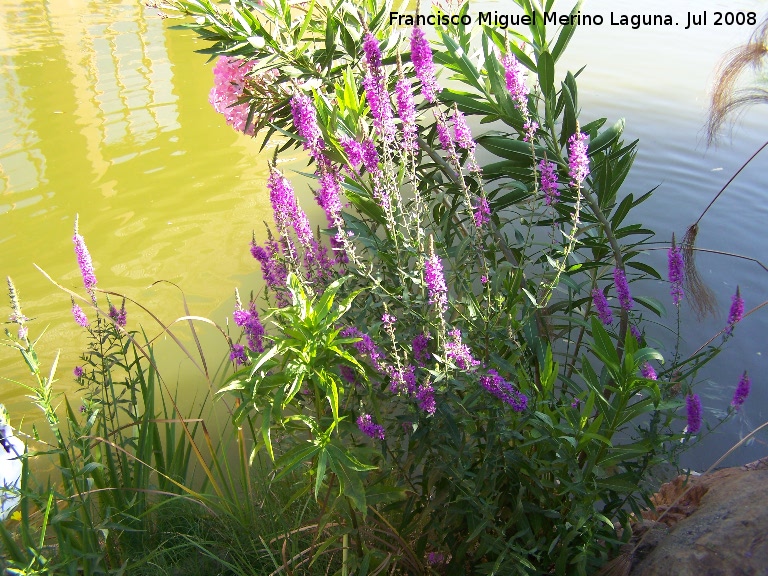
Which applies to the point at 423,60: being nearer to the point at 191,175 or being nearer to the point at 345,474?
the point at 345,474

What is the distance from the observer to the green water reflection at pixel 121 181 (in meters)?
3.72

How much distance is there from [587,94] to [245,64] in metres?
3.60

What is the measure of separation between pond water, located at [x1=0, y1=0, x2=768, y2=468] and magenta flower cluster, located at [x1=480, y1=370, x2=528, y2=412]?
1576mm

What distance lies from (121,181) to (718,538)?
173 inches

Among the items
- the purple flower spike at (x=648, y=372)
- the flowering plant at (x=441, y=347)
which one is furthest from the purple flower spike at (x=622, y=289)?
the purple flower spike at (x=648, y=372)

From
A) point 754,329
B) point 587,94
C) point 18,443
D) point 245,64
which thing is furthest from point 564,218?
point 587,94

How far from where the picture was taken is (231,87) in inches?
90.1

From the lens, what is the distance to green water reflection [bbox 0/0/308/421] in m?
3.72

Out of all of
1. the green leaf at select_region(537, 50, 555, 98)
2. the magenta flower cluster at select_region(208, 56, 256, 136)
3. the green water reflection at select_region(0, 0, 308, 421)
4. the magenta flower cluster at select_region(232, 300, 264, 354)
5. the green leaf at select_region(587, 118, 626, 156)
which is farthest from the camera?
the green water reflection at select_region(0, 0, 308, 421)

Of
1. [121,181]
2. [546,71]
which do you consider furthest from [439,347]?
[121,181]

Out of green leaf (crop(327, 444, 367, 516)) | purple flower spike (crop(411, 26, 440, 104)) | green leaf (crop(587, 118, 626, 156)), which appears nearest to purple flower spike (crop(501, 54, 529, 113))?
purple flower spike (crop(411, 26, 440, 104))

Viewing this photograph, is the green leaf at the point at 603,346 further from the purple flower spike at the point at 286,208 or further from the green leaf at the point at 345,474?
the purple flower spike at the point at 286,208

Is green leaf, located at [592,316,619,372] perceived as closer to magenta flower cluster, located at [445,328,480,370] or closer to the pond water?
magenta flower cluster, located at [445,328,480,370]

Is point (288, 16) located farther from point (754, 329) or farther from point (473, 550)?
point (754, 329)
